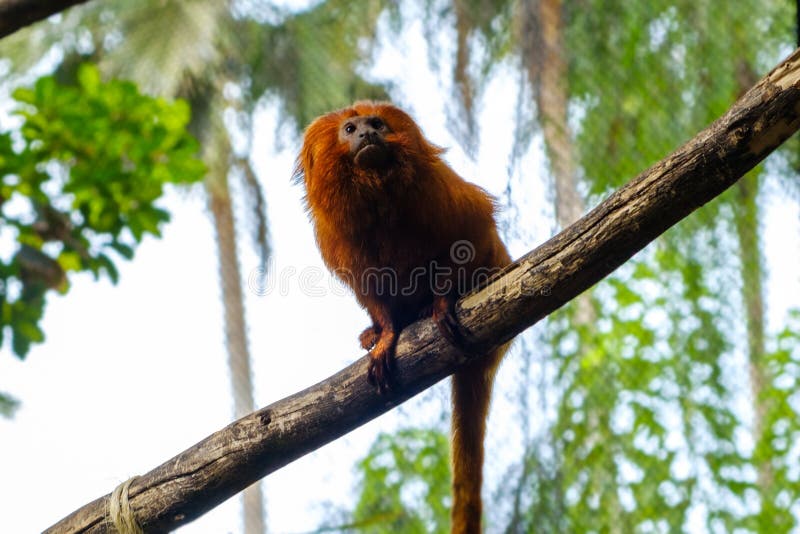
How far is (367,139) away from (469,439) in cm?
108

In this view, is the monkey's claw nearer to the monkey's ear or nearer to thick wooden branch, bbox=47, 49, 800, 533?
thick wooden branch, bbox=47, 49, 800, 533

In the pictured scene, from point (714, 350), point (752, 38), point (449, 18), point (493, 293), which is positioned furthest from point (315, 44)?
point (493, 293)

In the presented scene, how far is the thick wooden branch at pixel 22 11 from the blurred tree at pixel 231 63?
345 centimetres

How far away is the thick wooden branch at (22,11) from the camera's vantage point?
94.8 inches

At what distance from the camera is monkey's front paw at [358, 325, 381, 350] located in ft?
9.30

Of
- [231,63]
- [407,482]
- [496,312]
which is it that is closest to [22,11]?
[496,312]

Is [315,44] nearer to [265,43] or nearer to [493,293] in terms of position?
[265,43]

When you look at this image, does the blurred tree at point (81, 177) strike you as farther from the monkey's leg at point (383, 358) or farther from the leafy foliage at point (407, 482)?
the leafy foliage at point (407, 482)

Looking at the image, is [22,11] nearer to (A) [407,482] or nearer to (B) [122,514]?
(B) [122,514]

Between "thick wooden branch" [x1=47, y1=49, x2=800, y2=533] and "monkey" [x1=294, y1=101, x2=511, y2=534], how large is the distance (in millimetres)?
259

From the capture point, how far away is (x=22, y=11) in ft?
7.93

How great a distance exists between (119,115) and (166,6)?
4.75 meters

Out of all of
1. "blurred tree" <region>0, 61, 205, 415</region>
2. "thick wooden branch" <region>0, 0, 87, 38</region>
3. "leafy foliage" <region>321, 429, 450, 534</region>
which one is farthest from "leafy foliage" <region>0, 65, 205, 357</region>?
"leafy foliage" <region>321, 429, 450, 534</region>

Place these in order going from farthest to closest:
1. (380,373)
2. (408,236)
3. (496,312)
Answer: (408,236) < (380,373) < (496,312)
